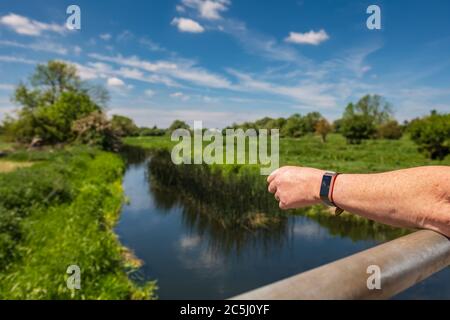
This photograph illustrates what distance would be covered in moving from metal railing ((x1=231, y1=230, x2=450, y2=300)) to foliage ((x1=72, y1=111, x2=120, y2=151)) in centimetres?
2982

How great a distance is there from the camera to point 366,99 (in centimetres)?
5891

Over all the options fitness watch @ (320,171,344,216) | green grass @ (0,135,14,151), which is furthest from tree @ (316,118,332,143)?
fitness watch @ (320,171,344,216)

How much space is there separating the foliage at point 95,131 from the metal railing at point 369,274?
2982 cm

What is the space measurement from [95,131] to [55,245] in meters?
26.1

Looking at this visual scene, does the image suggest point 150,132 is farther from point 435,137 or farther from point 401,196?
point 401,196

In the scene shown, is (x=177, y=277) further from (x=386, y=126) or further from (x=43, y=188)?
(x=386, y=126)

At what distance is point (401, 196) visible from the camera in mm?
858

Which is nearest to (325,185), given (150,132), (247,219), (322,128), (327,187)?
(327,187)

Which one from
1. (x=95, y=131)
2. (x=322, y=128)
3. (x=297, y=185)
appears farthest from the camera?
(x=322, y=128)

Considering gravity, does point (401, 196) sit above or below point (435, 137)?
below

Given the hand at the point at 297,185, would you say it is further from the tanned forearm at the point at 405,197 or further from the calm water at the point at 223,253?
the calm water at the point at 223,253

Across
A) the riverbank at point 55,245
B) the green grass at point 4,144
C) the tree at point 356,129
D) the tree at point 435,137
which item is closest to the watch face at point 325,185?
the riverbank at point 55,245

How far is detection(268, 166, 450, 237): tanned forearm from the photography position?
82 centimetres

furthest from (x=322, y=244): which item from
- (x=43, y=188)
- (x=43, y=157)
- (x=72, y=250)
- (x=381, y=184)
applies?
(x=43, y=157)
